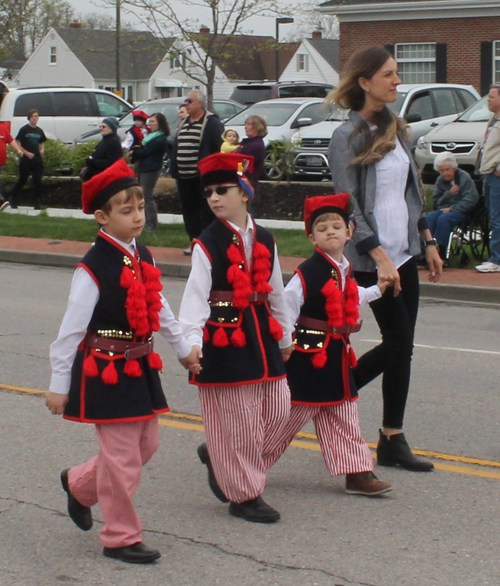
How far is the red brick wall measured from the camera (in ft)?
102

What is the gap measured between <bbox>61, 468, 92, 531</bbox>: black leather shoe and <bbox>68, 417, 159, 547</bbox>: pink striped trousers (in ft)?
0.64

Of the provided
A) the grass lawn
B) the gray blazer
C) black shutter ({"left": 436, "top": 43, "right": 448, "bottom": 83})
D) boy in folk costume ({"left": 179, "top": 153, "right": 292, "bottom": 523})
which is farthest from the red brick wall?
boy in folk costume ({"left": 179, "top": 153, "right": 292, "bottom": 523})

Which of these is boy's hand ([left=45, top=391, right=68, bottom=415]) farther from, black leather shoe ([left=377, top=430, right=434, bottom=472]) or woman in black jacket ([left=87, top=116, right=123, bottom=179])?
woman in black jacket ([left=87, top=116, right=123, bottom=179])

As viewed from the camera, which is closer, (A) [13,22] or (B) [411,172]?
(B) [411,172]

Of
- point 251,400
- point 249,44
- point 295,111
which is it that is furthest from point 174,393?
point 249,44

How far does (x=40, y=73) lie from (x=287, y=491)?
83264 millimetres

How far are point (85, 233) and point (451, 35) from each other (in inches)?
784

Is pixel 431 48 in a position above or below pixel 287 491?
above

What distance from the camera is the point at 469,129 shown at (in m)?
16.0

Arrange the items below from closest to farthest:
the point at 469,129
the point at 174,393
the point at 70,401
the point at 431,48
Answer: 1. the point at 70,401
2. the point at 174,393
3. the point at 469,129
4. the point at 431,48

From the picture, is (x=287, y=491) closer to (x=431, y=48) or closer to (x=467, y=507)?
(x=467, y=507)

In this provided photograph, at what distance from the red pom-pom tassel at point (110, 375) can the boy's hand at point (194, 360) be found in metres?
0.29

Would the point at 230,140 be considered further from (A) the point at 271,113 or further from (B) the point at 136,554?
(B) the point at 136,554

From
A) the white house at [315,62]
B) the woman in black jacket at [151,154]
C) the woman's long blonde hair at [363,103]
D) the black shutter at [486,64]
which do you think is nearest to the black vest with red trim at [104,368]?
the woman's long blonde hair at [363,103]
